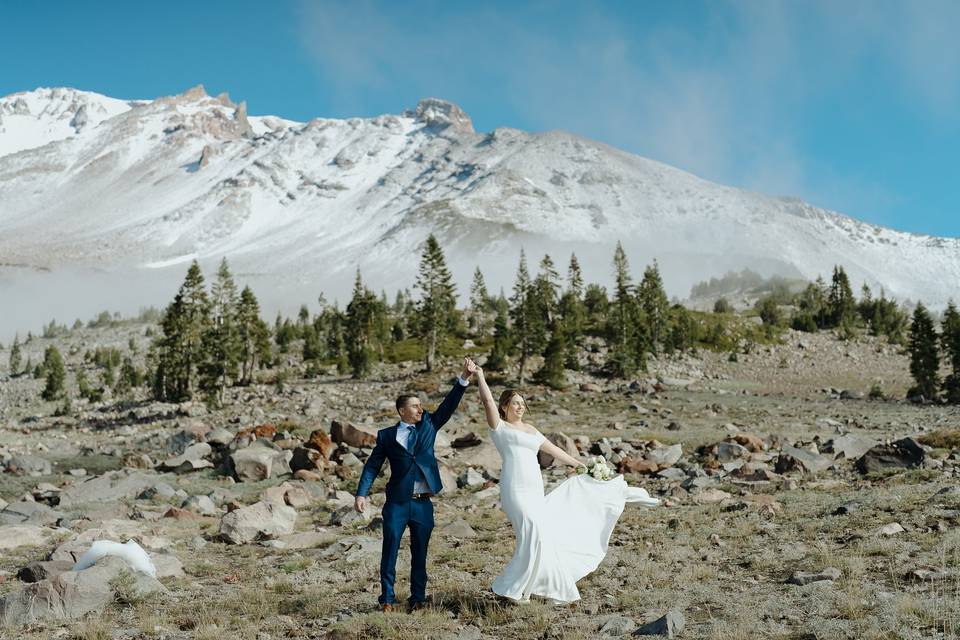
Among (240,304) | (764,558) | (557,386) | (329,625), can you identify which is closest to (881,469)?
(764,558)

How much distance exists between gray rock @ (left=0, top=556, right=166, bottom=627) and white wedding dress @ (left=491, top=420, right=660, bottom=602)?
585 centimetres

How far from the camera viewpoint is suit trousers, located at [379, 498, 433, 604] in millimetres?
9031

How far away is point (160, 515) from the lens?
17828 millimetres

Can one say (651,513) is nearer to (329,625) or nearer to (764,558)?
(764,558)

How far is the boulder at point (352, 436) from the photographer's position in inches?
1069

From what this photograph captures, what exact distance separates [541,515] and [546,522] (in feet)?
0.43

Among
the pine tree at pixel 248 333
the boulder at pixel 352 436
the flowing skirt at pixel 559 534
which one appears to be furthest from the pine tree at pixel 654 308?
the flowing skirt at pixel 559 534

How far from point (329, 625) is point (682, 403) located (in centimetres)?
3950

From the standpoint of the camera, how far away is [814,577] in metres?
9.45

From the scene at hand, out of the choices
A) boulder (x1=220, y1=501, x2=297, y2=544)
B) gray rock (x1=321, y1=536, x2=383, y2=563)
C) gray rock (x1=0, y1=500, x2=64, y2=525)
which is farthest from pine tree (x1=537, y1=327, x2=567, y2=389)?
gray rock (x1=321, y1=536, x2=383, y2=563)

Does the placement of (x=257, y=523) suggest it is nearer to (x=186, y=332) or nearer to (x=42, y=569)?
(x=42, y=569)

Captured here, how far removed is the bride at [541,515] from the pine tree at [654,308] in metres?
71.6

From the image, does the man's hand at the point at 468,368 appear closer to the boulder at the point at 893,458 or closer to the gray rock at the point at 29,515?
the gray rock at the point at 29,515

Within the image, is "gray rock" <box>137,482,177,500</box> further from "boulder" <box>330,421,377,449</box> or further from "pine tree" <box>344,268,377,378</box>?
"pine tree" <box>344,268,377,378</box>
